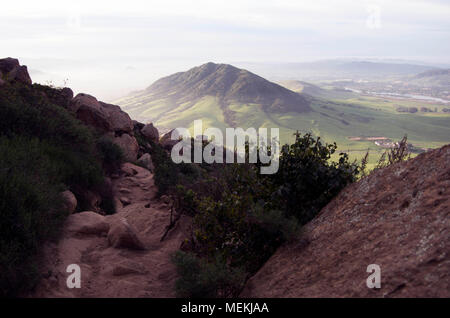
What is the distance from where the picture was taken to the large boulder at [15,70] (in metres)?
16.2

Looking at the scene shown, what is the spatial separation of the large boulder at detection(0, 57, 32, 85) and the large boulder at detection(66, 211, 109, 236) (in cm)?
1216

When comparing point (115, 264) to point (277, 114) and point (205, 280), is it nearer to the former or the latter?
point (205, 280)

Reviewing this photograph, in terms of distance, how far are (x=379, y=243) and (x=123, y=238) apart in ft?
17.0

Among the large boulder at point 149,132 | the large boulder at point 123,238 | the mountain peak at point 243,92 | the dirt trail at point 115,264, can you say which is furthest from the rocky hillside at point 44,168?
the mountain peak at point 243,92

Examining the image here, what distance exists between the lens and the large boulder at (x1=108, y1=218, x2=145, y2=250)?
6992 mm

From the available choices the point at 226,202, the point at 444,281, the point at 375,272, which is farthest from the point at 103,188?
the point at 444,281

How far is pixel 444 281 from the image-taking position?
314cm

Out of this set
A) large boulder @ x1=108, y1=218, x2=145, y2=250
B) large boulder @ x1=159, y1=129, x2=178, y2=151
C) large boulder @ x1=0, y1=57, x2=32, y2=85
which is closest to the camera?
large boulder @ x1=108, y1=218, x2=145, y2=250

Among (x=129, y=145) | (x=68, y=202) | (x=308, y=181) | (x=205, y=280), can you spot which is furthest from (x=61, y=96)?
(x=205, y=280)

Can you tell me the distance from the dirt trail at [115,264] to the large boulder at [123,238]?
118 millimetres

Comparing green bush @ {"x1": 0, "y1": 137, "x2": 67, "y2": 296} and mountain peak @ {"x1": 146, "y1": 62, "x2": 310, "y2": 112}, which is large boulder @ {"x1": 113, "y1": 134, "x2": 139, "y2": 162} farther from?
mountain peak @ {"x1": 146, "y1": 62, "x2": 310, "y2": 112}

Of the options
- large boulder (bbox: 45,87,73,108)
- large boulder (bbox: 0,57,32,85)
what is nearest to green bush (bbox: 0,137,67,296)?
large boulder (bbox: 45,87,73,108)

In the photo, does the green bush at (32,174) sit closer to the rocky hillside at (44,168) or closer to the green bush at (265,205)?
the rocky hillside at (44,168)
